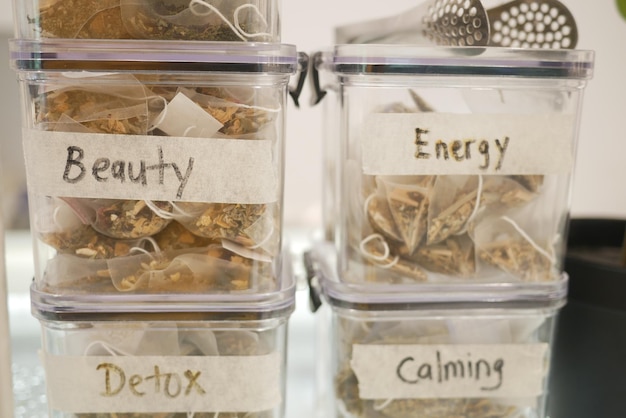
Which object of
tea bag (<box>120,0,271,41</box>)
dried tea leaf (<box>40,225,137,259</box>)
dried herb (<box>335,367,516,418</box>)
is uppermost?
tea bag (<box>120,0,271,41</box>)

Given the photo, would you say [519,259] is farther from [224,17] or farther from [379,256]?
[224,17]

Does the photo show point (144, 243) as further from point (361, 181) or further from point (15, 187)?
point (15, 187)

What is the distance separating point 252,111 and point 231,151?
4cm

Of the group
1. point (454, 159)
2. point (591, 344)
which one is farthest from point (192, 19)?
point (591, 344)

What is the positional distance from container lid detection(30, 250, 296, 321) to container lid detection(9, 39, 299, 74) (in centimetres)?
19

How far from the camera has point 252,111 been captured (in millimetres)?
504

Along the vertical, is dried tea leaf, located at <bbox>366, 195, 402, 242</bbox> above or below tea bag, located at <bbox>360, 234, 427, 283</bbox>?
above

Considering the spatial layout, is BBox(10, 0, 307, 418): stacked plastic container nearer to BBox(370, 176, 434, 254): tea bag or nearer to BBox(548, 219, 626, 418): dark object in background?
BBox(370, 176, 434, 254): tea bag

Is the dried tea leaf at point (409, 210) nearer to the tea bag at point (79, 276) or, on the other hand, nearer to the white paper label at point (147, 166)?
the white paper label at point (147, 166)

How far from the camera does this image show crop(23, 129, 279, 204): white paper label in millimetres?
492

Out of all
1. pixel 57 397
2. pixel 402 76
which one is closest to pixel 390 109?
pixel 402 76

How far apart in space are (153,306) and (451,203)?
0.90ft

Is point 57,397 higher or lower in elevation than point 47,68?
lower

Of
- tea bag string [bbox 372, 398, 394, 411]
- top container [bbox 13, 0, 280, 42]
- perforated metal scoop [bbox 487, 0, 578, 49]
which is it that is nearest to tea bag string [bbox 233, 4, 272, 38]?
top container [bbox 13, 0, 280, 42]
